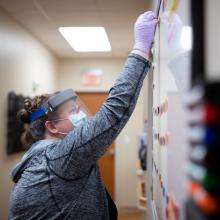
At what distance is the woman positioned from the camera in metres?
1.02

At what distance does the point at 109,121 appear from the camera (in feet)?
3.33

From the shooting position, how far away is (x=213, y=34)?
1.29ft

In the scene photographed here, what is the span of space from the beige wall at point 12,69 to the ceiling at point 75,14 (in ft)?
0.45

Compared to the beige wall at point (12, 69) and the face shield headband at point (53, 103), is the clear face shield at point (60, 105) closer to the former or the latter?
A: the face shield headband at point (53, 103)

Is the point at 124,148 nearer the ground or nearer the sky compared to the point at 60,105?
nearer the ground

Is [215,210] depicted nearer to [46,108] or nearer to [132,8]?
[46,108]

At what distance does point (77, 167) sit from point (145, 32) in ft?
1.81

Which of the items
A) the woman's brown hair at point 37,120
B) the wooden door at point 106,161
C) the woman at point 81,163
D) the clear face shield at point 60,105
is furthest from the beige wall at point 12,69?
the woman at point 81,163

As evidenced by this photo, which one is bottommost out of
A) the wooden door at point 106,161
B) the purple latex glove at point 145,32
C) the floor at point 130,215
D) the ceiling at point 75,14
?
the floor at point 130,215

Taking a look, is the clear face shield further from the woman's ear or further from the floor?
the floor

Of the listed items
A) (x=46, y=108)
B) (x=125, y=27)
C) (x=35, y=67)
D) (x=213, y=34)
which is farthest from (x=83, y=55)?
(x=213, y=34)

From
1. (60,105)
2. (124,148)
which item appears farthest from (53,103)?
(124,148)

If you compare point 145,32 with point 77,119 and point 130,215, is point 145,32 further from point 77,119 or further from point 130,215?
point 130,215

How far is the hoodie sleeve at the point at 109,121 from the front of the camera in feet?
3.34
